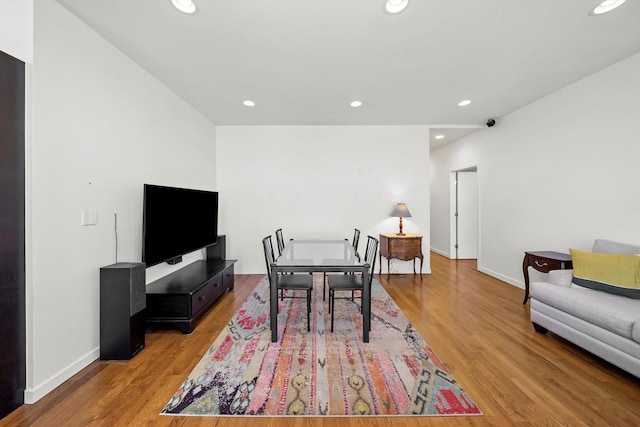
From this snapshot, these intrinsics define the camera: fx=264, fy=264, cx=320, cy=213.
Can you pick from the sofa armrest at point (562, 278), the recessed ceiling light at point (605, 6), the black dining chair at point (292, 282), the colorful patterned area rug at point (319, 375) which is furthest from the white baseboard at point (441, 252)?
the recessed ceiling light at point (605, 6)

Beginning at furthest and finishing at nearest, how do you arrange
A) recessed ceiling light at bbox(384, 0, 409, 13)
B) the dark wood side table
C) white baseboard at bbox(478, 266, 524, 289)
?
white baseboard at bbox(478, 266, 524, 289) < the dark wood side table < recessed ceiling light at bbox(384, 0, 409, 13)

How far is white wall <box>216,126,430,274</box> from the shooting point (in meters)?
4.90

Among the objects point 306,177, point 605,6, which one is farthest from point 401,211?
point 605,6

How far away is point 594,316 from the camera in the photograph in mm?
2113

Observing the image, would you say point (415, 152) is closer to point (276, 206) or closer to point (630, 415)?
point (276, 206)

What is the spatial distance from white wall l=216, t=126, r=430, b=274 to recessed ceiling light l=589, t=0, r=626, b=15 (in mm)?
2899

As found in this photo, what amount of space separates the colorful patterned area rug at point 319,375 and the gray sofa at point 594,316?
1.22 meters

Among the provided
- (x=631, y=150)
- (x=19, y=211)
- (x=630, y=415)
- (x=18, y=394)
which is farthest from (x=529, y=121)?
(x=18, y=394)

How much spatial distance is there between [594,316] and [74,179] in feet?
13.9

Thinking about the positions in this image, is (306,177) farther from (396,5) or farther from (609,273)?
(609,273)

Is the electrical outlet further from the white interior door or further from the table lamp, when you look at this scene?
the white interior door

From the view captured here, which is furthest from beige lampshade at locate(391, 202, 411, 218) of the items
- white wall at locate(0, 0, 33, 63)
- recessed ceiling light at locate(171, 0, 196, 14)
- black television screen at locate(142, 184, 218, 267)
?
white wall at locate(0, 0, 33, 63)

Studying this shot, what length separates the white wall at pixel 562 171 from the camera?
9.19 ft

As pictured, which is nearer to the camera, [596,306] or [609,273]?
[596,306]
